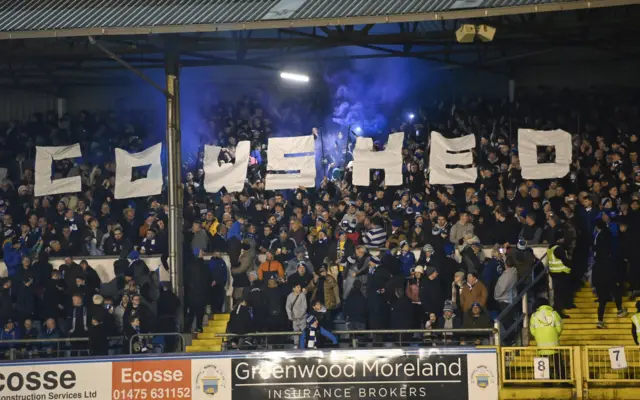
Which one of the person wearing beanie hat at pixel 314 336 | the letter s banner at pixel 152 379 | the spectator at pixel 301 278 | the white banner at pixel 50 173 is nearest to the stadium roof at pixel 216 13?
the white banner at pixel 50 173

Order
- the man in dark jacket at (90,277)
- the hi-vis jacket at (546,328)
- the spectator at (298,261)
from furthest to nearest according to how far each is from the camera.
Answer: the man in dark jacket at (90,277) < the spectator at (298,261) < the hi-vis jacket at (546,328)

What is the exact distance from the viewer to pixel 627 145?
25453mm

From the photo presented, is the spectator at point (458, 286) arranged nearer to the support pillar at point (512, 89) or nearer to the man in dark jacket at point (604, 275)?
the man in dark jacket at point (604, 275)

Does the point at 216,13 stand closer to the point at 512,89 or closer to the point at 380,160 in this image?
the point at 380,160

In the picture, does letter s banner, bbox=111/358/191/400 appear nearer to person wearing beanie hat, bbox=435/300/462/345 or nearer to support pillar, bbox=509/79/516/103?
person wearing beanie hat, bbox=435/300/462/345

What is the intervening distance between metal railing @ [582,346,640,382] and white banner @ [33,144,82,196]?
12431 millimetres

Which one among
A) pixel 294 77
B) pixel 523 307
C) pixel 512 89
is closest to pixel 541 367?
pixel 523 307

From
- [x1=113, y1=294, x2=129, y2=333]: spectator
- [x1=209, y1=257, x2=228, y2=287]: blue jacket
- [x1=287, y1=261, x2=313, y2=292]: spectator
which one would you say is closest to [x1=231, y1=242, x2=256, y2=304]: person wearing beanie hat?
[x1=209, y1=257, x2=228, y2=287]: blue jacket

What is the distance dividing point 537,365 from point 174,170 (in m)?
8.37

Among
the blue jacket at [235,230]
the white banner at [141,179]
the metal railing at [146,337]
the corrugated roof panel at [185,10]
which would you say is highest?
the corrugated roof panel at [185,10]

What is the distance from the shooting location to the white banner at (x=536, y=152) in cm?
A: 2472

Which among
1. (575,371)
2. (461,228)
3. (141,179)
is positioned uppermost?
(141,179)

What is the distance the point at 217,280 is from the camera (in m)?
23.4

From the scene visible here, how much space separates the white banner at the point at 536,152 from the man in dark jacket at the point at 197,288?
671 centimetres
